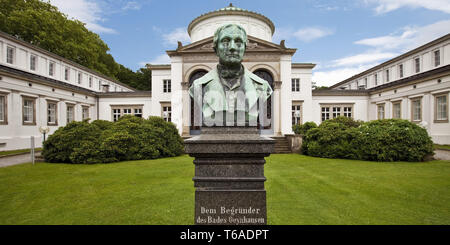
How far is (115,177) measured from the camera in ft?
29.5

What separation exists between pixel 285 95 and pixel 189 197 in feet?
62.3

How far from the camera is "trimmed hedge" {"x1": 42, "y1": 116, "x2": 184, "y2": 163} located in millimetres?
12930

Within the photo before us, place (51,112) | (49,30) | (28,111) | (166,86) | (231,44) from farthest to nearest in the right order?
(49,30)
(166,86)
(51,112)
(28,111)
(231,44)

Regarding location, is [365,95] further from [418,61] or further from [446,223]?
[446,223]

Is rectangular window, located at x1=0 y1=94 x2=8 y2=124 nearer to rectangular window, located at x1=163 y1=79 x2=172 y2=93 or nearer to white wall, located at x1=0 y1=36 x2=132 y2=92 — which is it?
white wall, located at x1=0 y1=36 x2=132 y2=92

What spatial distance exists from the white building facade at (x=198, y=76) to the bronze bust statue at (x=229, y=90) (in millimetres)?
16759

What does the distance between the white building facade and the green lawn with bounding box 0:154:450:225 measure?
11971mm

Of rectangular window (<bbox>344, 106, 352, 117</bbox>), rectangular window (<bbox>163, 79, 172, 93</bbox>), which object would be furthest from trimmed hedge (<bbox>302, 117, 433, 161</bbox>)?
rectangular window (<bbox>163, 79, 172, 93</bbox>)

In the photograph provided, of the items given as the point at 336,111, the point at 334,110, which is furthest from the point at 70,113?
the point at 336,111

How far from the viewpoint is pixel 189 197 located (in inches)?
249

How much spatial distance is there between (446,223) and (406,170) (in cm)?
614

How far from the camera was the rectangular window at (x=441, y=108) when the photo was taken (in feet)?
71.0

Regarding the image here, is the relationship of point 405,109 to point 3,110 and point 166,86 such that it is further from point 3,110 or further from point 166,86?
point 3,110

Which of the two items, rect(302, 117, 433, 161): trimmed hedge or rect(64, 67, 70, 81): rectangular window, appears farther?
rect(64, 67, 70, 81): rectangular window
